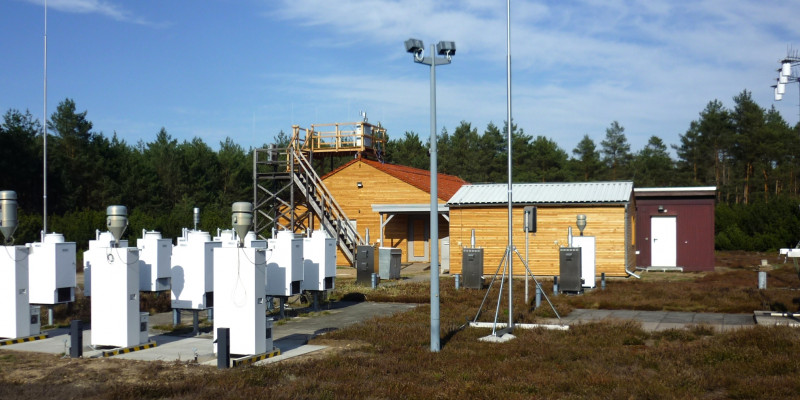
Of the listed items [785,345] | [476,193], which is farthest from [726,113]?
[785,345]

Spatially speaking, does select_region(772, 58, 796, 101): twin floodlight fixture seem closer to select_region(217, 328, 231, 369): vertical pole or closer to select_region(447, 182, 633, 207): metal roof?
select_region(447, 182, 633, 207): metal roof

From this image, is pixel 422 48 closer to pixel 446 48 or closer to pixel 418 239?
Answer: pixel 446 48

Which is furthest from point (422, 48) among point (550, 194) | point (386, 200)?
point (386, 200)

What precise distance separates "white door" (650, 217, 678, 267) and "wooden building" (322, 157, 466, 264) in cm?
956

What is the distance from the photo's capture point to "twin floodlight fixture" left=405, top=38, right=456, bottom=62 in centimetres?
1281

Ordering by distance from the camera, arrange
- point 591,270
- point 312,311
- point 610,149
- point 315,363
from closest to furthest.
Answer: point 315,363
point 312,311
point 591,270
point 610,149

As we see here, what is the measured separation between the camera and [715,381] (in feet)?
33.7

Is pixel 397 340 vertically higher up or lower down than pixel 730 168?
lower down

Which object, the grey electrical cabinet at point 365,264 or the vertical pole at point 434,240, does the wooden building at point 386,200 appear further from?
the vertical pole at point 434,240

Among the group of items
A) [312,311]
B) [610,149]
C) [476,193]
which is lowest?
[312,311]

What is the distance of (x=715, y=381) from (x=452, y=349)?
14.2 ft

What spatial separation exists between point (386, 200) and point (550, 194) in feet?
33.1

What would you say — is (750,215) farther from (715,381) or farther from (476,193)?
(715,381)

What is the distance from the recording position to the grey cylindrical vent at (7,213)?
47.6ft
